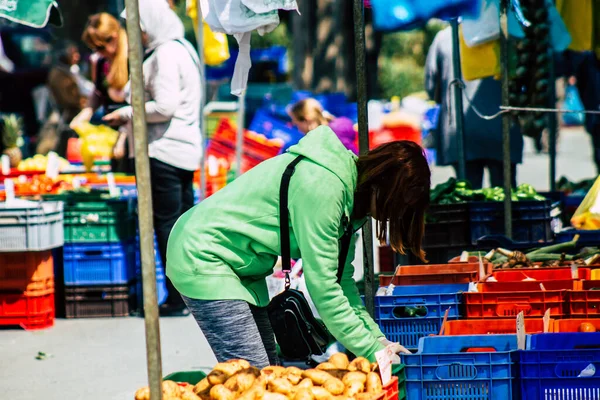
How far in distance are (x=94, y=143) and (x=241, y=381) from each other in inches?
256

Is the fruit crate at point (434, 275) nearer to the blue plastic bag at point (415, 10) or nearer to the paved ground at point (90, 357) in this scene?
the paved ground at point (90, 357)

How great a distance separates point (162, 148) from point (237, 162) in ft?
15.8

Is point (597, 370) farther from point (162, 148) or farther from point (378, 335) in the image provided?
point (162, 148)

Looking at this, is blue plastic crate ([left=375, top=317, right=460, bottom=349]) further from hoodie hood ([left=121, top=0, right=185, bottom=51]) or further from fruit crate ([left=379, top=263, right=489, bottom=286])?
hoodie hood ([left=121, top=0, right=185, bottom=51])

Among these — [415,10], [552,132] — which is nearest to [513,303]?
[415,10]

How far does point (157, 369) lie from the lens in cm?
325

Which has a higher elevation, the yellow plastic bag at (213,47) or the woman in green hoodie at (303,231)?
the yellow plastic bag at (213,47)

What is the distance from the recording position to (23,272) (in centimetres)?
751

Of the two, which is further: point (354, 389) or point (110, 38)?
point (110, 38)

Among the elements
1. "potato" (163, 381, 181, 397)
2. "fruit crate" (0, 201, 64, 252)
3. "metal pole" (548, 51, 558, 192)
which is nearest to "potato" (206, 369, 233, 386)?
"potato" (163, 381, 181, 397)

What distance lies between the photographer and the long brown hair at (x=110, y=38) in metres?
7.84

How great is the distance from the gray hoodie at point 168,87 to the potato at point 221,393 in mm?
3840

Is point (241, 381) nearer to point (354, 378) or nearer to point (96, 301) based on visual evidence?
point (354, 378)

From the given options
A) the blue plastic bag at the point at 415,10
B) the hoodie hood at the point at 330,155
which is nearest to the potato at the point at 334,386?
the hoodie hood at the point at 330,155
